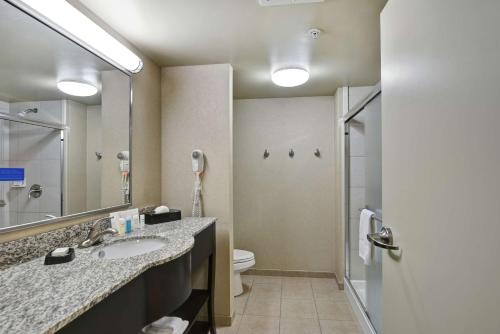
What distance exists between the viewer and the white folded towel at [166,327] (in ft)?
4.29

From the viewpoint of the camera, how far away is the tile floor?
2061mm

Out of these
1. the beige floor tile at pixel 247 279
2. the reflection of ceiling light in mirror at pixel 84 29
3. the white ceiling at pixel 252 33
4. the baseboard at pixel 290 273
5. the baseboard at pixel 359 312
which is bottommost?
the beige floor tile at pixel 247 279

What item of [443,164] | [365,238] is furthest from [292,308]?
[443,164]

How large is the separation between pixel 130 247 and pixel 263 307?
1.49 metres

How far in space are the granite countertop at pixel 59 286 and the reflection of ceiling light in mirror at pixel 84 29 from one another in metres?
1.08

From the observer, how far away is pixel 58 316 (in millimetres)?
631

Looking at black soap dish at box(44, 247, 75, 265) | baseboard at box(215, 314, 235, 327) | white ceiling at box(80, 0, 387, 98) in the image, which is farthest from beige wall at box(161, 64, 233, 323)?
black soap dish at box(44, 247, 75, 265)

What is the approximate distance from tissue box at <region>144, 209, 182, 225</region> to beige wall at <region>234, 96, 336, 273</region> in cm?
138

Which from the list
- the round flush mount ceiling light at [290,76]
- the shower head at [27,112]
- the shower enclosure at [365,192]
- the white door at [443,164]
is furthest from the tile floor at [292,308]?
the round flush mount ceiling light at [290,76]

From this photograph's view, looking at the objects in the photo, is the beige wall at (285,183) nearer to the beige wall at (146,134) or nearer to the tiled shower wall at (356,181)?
the tiled shower wall at (356,181)

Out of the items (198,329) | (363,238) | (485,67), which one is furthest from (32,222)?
(363,238)

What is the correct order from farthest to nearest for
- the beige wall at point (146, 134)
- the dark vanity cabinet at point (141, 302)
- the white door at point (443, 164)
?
the beige wall at point (146, 134) → the dark vanity cabinet at point (141, 302) → the white door at point (443, 164)

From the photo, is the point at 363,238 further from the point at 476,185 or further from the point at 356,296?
the point at 476,185

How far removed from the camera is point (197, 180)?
210 centimetres
